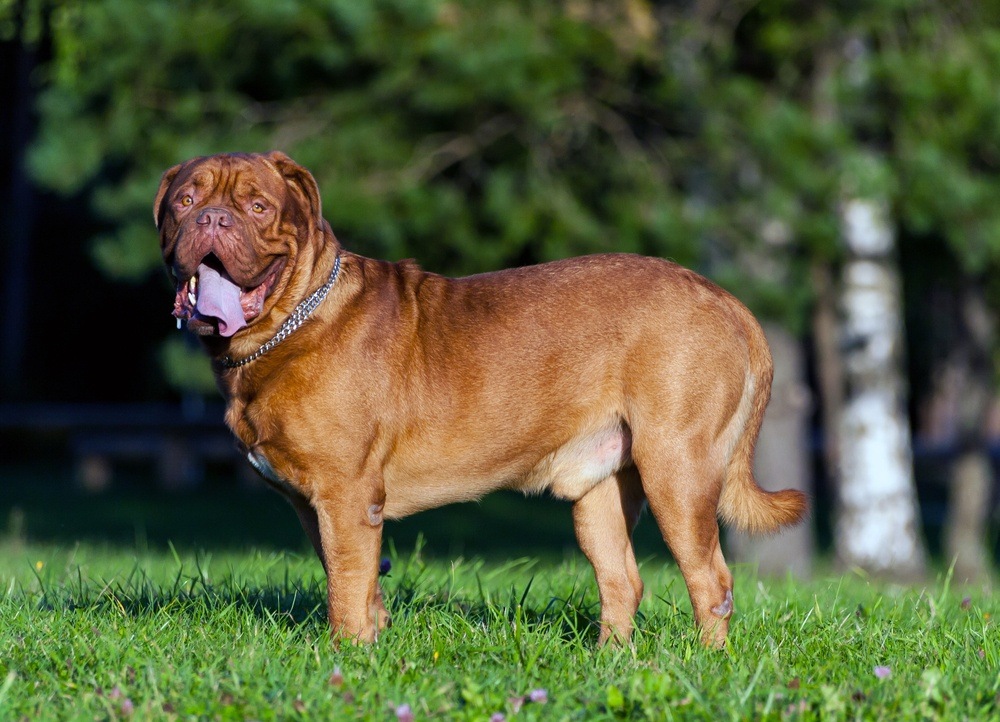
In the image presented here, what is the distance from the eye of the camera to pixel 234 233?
4.24 metres

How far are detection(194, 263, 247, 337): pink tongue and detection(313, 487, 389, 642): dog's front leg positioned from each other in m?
0.68

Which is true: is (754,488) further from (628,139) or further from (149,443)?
(149,443)

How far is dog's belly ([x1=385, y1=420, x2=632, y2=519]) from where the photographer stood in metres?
4.64

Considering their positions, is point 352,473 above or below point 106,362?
above

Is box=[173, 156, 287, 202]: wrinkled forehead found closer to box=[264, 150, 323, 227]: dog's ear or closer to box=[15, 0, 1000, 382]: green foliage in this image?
box=[264, 150, 323, 227]: dog's ear

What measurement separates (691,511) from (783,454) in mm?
7180

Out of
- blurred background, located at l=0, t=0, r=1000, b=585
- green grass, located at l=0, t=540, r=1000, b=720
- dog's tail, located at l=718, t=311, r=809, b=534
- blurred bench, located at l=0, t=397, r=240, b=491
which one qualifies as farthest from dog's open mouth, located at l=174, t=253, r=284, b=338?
blurred bench, located at l=0, t=397, r=240, b=491

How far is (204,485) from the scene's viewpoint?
20375 millimetres

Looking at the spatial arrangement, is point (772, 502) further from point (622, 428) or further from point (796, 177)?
point (796, 177)

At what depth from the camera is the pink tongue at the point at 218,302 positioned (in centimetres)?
428

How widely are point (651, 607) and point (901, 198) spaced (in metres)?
4.91

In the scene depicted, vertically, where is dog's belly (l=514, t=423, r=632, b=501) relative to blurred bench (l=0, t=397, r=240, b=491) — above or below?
above

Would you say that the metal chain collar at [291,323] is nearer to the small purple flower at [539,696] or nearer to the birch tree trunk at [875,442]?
the small purple flower at [539,696]

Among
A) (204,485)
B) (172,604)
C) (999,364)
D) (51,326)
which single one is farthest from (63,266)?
(172,604)
